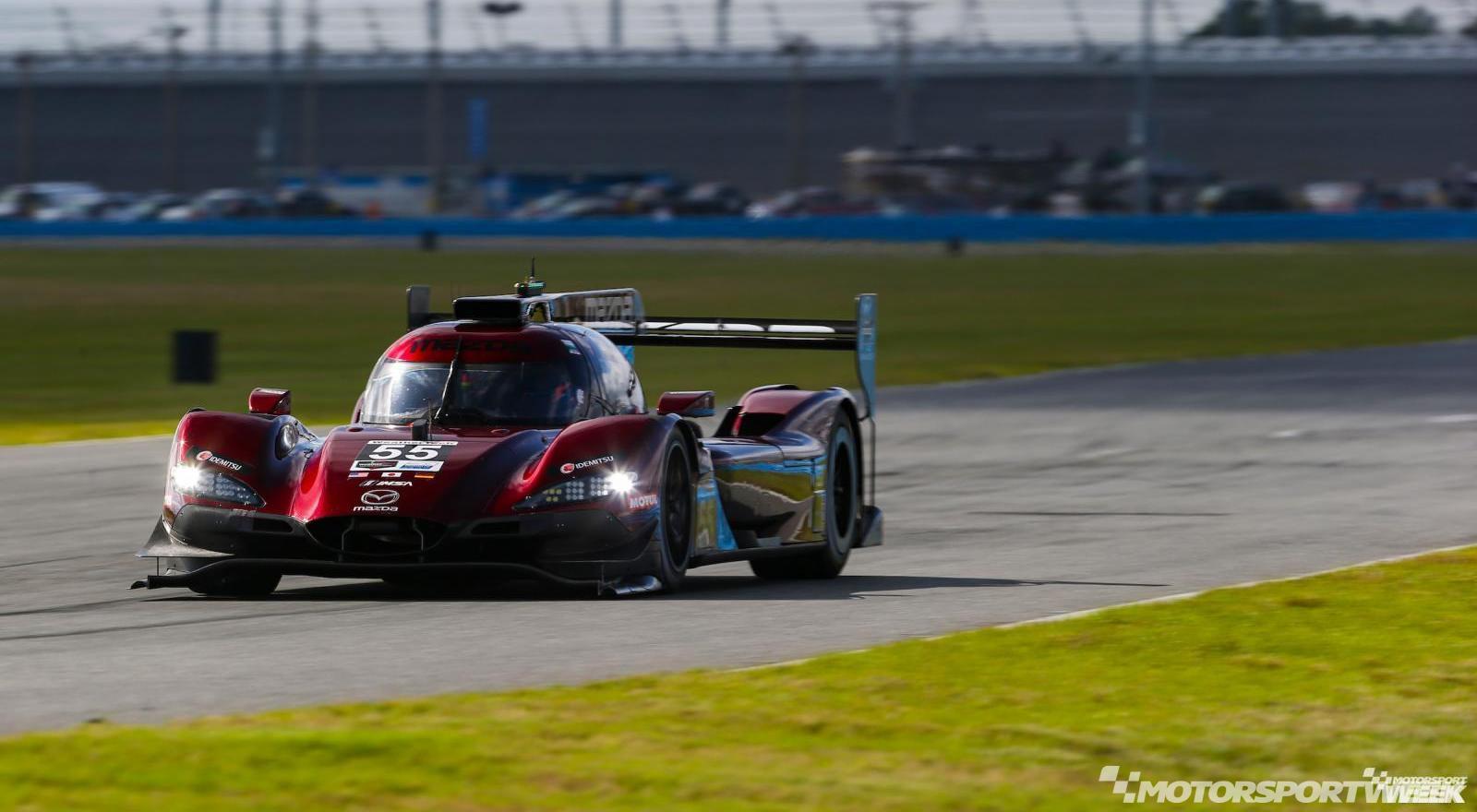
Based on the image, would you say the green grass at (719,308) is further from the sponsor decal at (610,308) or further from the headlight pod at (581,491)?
the headlight pod at (581,491)

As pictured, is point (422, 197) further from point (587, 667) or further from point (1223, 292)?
point (587, 667)

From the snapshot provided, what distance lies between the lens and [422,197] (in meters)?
100

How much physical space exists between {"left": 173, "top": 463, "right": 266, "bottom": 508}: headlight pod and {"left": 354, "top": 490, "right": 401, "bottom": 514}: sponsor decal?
1.60ft

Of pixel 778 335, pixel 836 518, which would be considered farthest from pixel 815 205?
pixel 836 518

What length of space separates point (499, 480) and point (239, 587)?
1.40 metres

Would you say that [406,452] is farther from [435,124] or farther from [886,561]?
[435,124]

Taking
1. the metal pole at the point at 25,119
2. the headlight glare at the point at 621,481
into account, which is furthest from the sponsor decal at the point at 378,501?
the metal pole at the point at 25,119

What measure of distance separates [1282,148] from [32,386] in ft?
249

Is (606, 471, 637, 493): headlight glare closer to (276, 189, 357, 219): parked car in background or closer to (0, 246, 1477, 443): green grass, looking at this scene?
(0, 246, 1477, 443): green grass

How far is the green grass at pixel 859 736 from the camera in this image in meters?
6.19

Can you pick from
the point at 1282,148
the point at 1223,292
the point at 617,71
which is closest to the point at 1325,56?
the point at 1282,148

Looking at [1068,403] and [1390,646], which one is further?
[1068,403]

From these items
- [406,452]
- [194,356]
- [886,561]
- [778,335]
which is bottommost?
[194,356]

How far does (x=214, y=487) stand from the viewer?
1038cm
